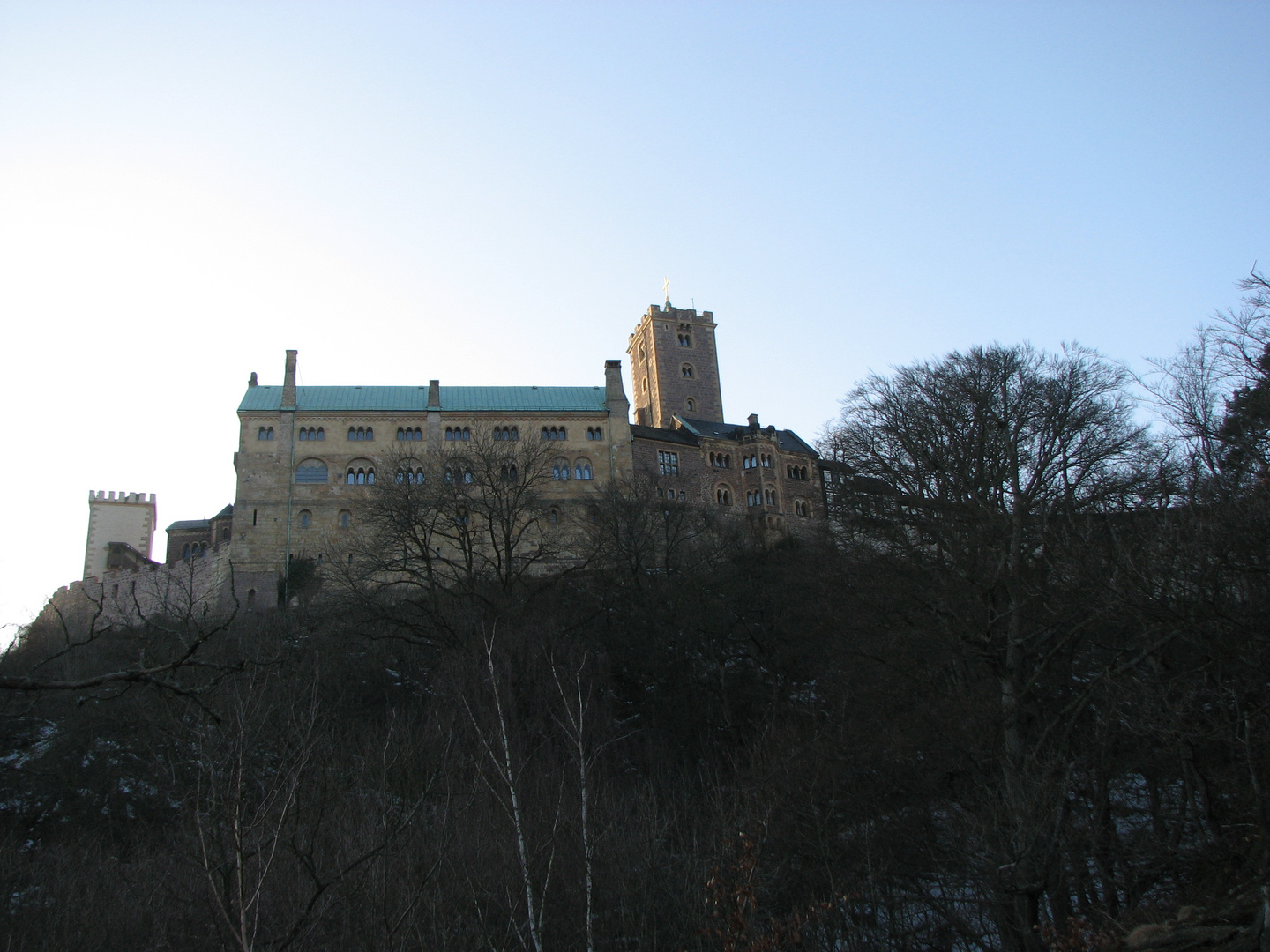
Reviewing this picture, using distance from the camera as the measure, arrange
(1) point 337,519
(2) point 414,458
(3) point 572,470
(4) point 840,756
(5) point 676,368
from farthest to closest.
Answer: (5) point 676,368 < (3) point 572,470 < (1) point 337,519 < (2) point 414,458 < (4) point 840,756

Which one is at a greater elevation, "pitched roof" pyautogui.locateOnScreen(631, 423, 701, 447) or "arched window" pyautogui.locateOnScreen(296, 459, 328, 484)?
"pitched roof" pyautogui.locateOnScreen(631, 423, 701, 447)

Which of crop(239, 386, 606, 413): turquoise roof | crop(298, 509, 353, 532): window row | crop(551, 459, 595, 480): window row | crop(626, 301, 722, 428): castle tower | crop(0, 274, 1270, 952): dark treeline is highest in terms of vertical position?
crop(626, 301, 722, 428): castle tower

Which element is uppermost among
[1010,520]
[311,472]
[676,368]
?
[676,368]

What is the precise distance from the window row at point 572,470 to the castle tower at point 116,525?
3304cm

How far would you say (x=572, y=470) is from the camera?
64250 mm

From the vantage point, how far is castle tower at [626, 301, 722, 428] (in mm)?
83625

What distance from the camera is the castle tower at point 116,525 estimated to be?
2876 inches

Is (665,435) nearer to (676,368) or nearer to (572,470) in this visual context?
(572,470)

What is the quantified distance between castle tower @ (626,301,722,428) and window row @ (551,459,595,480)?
57.2 ft

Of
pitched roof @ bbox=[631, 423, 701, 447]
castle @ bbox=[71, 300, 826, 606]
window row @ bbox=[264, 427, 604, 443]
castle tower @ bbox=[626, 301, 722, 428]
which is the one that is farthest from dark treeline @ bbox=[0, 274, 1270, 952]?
castle tower @ bbox=[626, 301, 722, 428]

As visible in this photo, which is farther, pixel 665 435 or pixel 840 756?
pixel 665 435

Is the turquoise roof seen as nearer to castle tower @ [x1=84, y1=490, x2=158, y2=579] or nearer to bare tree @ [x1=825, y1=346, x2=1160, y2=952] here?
castle tower @ [x1=84, y1=490, x2=158, y2=579]

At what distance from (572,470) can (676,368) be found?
2418 cm

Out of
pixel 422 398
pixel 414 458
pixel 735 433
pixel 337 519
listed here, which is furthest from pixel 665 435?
pixel 337 519
